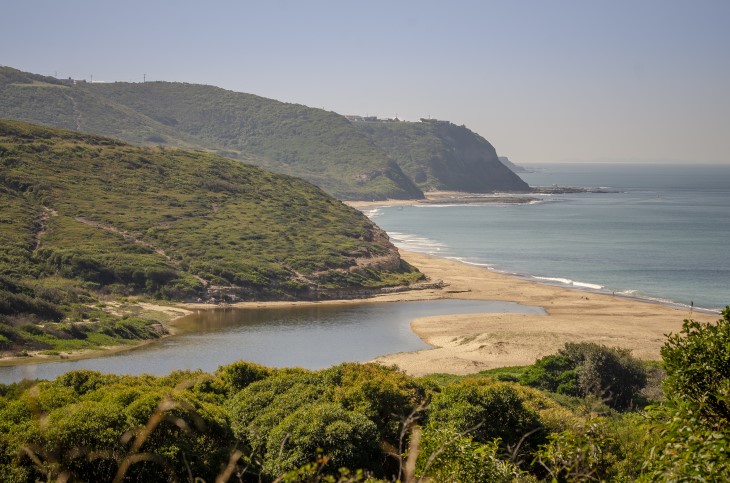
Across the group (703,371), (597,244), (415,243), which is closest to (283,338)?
(703,371)

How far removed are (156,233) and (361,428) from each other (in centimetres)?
7458

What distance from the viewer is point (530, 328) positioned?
210ft

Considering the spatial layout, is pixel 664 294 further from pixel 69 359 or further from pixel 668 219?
pixel 668 219

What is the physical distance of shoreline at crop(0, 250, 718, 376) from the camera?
53969 millimetres

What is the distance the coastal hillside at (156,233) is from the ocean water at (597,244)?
19.4 metres

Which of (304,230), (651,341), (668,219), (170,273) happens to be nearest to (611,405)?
(651,341)

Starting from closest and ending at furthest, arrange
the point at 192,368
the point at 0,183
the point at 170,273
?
the point at 192,368
the point at 170,273
the point at 0,183

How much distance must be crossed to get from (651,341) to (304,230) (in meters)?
59.5

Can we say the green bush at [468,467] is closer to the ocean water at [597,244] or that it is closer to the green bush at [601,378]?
the green bush at [601,378]

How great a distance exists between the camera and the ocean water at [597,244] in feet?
284

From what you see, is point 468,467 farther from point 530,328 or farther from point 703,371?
point 530,328

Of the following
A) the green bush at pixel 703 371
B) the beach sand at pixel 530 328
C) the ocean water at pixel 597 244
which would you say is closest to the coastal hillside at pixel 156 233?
the beach sand at pixel 530 328

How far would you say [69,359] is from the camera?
52.6 m

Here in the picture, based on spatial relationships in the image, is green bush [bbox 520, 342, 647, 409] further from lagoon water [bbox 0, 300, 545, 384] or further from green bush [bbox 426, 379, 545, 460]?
lagoon water [bbox 0, 300, 545, 384]
